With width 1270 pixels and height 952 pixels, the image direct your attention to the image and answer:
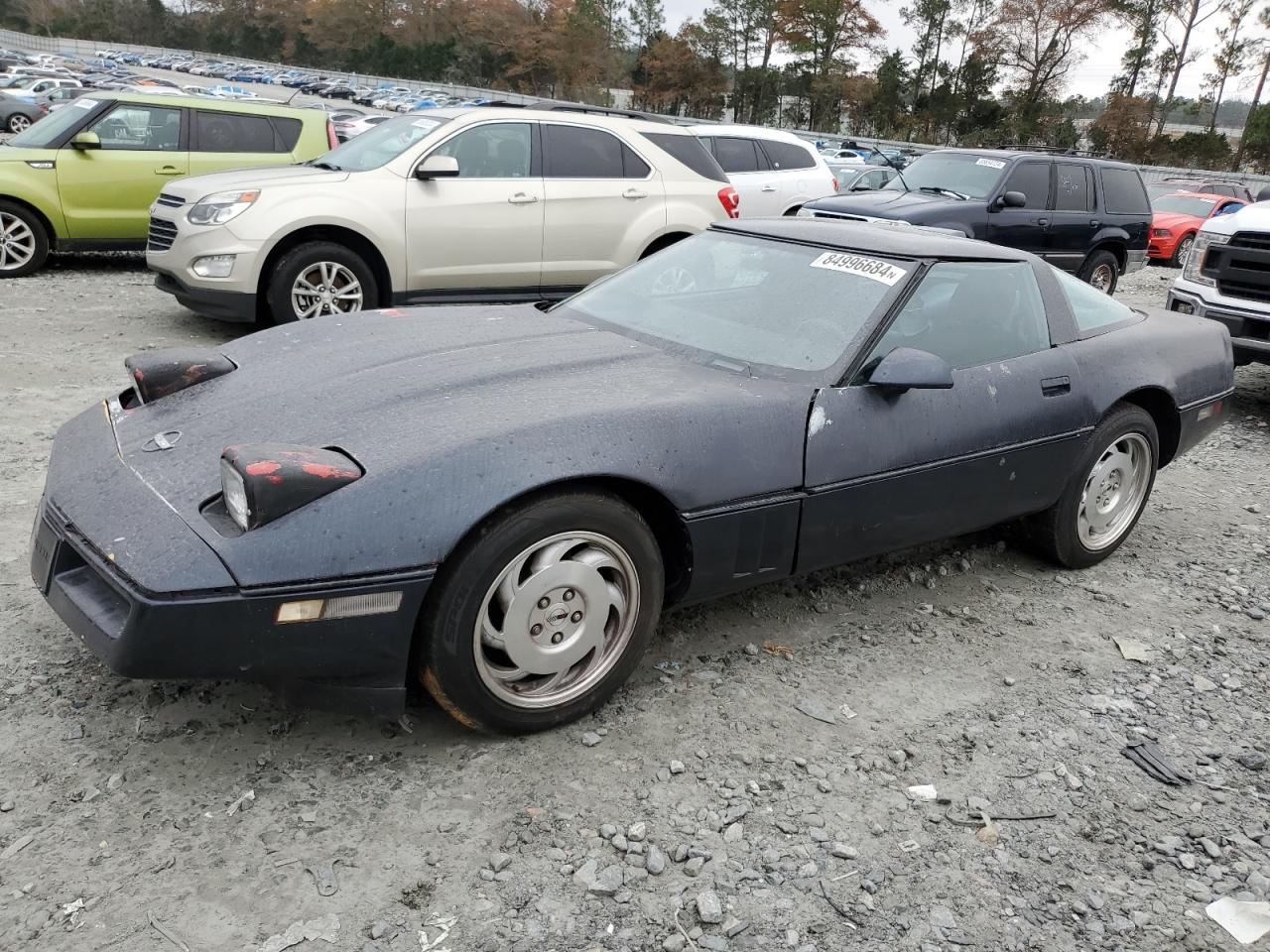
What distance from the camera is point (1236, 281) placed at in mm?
7359

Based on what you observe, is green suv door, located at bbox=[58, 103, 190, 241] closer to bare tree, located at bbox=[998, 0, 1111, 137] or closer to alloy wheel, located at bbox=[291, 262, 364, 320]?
alloy wheel, located at bbox=[291, 262, 364, 320]

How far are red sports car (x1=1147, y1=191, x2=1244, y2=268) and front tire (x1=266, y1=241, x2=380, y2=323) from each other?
1494cm

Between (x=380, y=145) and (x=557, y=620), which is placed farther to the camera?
(x=380, y=145)

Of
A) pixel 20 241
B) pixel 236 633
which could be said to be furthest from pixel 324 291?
pixel 236 633

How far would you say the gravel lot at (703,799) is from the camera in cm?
228

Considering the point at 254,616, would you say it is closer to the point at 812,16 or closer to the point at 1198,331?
the point at 1198,331

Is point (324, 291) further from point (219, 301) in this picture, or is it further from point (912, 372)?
point (912, 372)

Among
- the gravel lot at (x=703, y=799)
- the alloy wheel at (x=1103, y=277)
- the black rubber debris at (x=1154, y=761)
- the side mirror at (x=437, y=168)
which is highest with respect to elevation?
the side mirror at (x=437, y=168)

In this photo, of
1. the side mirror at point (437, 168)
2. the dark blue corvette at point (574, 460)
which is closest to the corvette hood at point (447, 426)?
the dark blue corvette at point (574, 460)

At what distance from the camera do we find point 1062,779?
9.72ft

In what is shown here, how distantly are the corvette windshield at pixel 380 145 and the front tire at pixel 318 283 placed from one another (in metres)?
0.75

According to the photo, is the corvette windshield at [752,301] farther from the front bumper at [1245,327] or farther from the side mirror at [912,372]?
the front bumper at [1245,327]

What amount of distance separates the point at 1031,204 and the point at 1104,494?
7.61m

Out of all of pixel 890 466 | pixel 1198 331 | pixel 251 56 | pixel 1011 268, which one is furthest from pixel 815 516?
pixel 251 56
